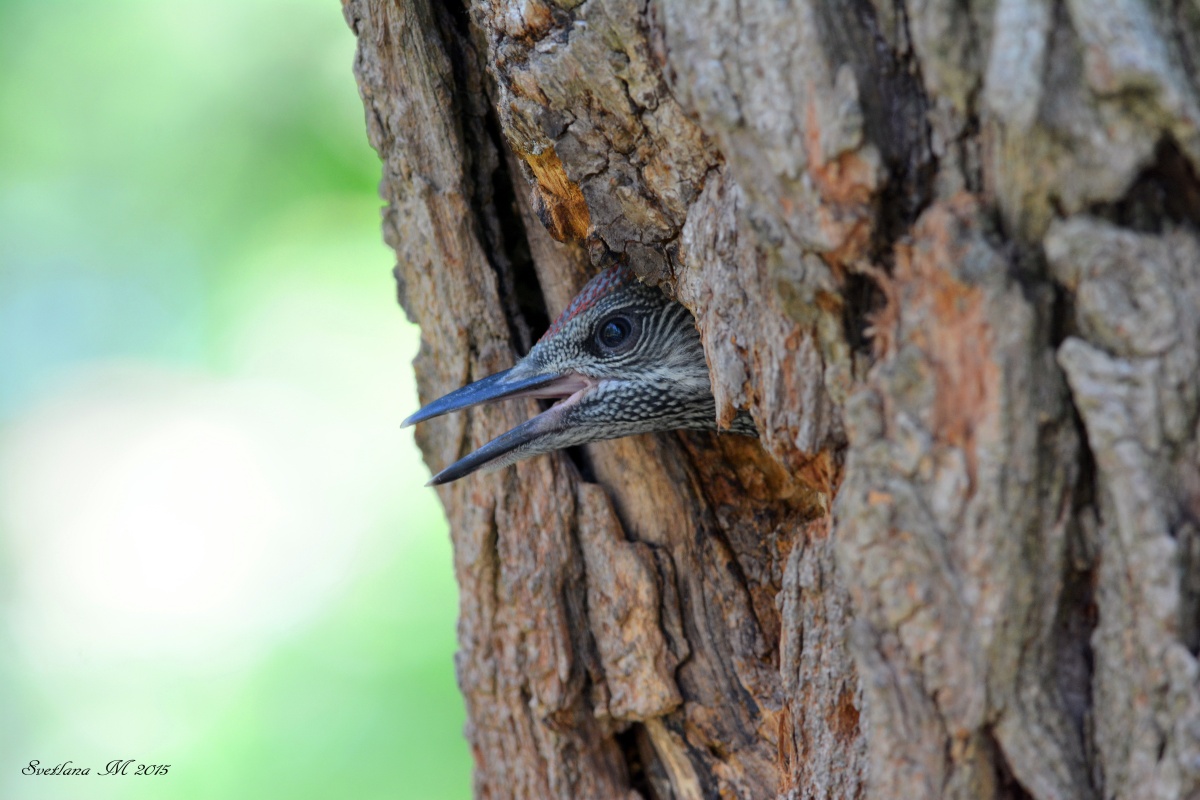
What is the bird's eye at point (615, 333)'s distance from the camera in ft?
9.67

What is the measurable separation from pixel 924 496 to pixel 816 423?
0.35 m

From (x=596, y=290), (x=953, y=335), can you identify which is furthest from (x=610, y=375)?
(x=953, y=335)

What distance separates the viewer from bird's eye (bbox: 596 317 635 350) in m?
2.95

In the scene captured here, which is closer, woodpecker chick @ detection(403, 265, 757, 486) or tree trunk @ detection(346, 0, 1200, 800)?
tree trunk @ detection(346, 0, 1200, 800)

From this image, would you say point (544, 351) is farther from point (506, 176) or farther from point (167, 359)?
→ point (167, 359)
